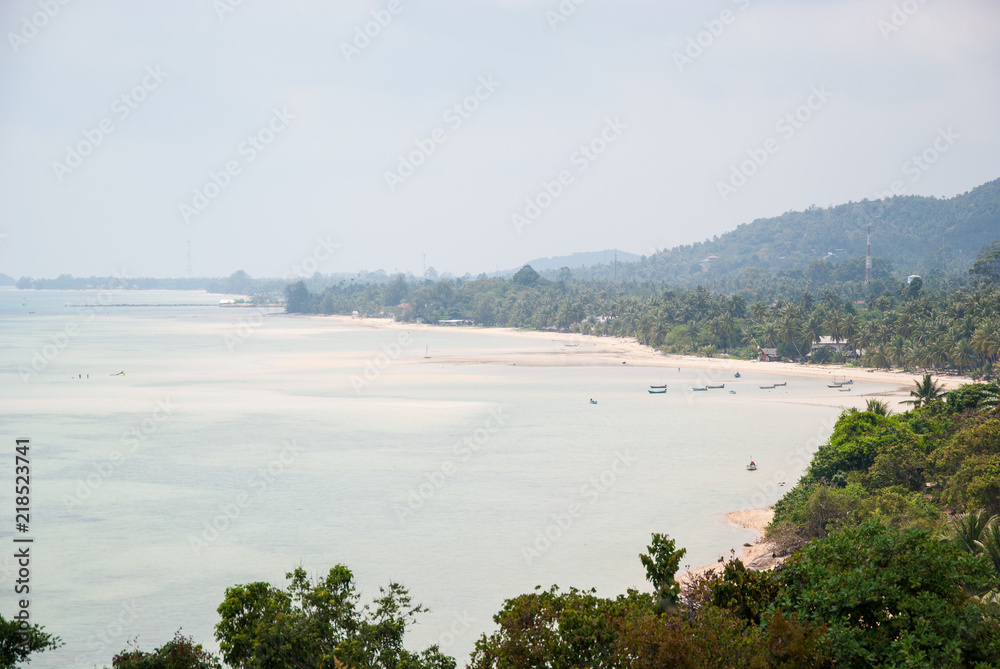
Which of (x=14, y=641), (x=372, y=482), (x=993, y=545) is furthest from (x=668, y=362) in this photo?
(x=14, y=641)

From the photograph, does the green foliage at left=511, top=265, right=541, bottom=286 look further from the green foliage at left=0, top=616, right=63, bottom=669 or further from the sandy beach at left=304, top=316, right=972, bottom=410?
the green foliage at left=0, top=616, right=63, bottom=669

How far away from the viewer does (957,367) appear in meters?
68.6

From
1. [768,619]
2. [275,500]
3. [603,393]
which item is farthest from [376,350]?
[768,619]

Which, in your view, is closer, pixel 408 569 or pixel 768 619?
pixel 768 619

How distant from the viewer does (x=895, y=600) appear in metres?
11.7

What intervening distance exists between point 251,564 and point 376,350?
3197 inches

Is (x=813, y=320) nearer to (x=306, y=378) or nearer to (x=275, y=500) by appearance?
(x=306, y=378)

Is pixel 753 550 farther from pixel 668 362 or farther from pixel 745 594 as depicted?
pixel 668 362
